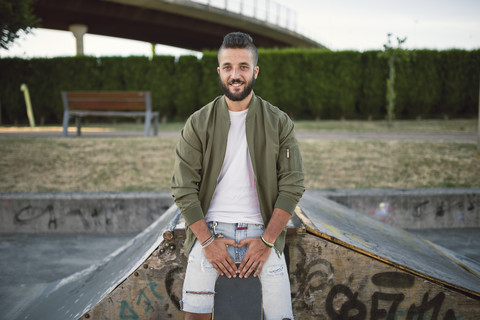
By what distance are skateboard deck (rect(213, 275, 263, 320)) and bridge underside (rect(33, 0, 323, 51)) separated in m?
26.3

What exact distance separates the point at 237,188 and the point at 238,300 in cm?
67

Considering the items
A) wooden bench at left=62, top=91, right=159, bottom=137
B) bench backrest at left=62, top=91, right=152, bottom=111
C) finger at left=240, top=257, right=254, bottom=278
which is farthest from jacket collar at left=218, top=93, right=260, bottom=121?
bench backrest at left=62, top=91, right=152, bottom=111

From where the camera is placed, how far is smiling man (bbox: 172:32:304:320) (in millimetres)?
2025

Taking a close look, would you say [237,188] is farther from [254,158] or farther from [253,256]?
[253,256]

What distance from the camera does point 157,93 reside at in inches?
727

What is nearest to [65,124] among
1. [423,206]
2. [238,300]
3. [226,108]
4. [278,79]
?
[423,206]

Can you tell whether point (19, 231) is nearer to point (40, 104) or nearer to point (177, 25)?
point (40, 104)

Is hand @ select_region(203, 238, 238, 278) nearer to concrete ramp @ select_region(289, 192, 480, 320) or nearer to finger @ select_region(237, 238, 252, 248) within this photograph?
finger @ select_region(237, 238, 252, 248)

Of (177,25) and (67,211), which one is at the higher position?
(177,25)

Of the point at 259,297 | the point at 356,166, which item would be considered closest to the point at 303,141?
the point at 356,166

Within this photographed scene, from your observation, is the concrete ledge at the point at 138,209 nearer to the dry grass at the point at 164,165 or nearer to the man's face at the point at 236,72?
the dry grass at the point at 164,165

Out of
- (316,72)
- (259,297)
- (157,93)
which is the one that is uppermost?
(316,72)

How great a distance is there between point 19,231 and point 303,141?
17.9ft

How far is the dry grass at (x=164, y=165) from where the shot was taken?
235 inches
